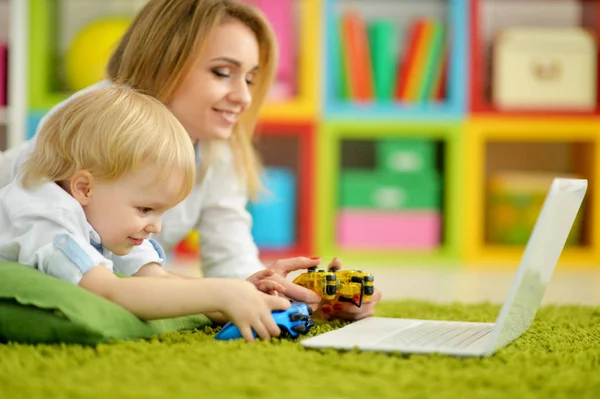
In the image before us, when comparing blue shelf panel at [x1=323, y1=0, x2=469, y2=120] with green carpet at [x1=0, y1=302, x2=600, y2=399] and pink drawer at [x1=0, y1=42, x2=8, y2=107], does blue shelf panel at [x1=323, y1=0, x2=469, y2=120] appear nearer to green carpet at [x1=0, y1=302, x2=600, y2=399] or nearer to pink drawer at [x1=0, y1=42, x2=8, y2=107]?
pink drawer at [x1=0, y1=42, x2=8, y2=107]

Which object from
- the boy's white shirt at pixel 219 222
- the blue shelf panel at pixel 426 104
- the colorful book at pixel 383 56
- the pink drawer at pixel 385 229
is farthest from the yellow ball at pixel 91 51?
the boy's white shirt at pixel 219 222

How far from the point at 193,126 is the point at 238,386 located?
77 cm

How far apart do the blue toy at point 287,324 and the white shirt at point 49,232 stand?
0.57 feet

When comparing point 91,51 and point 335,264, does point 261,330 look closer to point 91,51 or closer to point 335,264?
point 335,264

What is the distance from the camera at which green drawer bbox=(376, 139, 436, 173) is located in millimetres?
2957

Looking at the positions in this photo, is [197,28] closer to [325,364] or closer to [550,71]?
[325,364]

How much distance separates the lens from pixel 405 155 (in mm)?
2959

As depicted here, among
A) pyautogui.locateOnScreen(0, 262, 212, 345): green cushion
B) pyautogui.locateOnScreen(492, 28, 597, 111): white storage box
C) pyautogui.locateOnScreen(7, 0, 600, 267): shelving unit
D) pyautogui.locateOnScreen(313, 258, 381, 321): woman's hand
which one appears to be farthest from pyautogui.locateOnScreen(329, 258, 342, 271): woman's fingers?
pyautogui.locateOnScreen(492, 28, 597, 111): white storage box

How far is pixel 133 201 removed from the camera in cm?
114

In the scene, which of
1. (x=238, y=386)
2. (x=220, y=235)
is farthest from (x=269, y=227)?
(x=238, y=386)

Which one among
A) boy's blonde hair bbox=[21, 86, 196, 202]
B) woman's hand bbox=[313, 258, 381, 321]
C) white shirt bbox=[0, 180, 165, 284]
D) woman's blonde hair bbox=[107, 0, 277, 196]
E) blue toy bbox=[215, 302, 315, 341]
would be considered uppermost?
woman's blonde hair bbox=[107, 0, 277, 196]

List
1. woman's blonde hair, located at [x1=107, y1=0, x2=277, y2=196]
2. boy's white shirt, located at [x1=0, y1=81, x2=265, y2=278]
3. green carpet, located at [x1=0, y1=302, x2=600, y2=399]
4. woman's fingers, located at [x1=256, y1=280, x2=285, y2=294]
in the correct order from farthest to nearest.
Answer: boy's white shirt, located at [x1=0, y1=81, x2=265, y2=278] < woman's blonde hair, located at [x1=107, y1=0, x2=277, y2=196] < woman's fingers, located at [x1=256, y1=280, x2=285, y2=294] < green carpet, located at [x1=0, y1=302, x2=600, y2=399]

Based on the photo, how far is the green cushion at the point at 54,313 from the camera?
1.05m

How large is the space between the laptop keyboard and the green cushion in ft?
1.05
